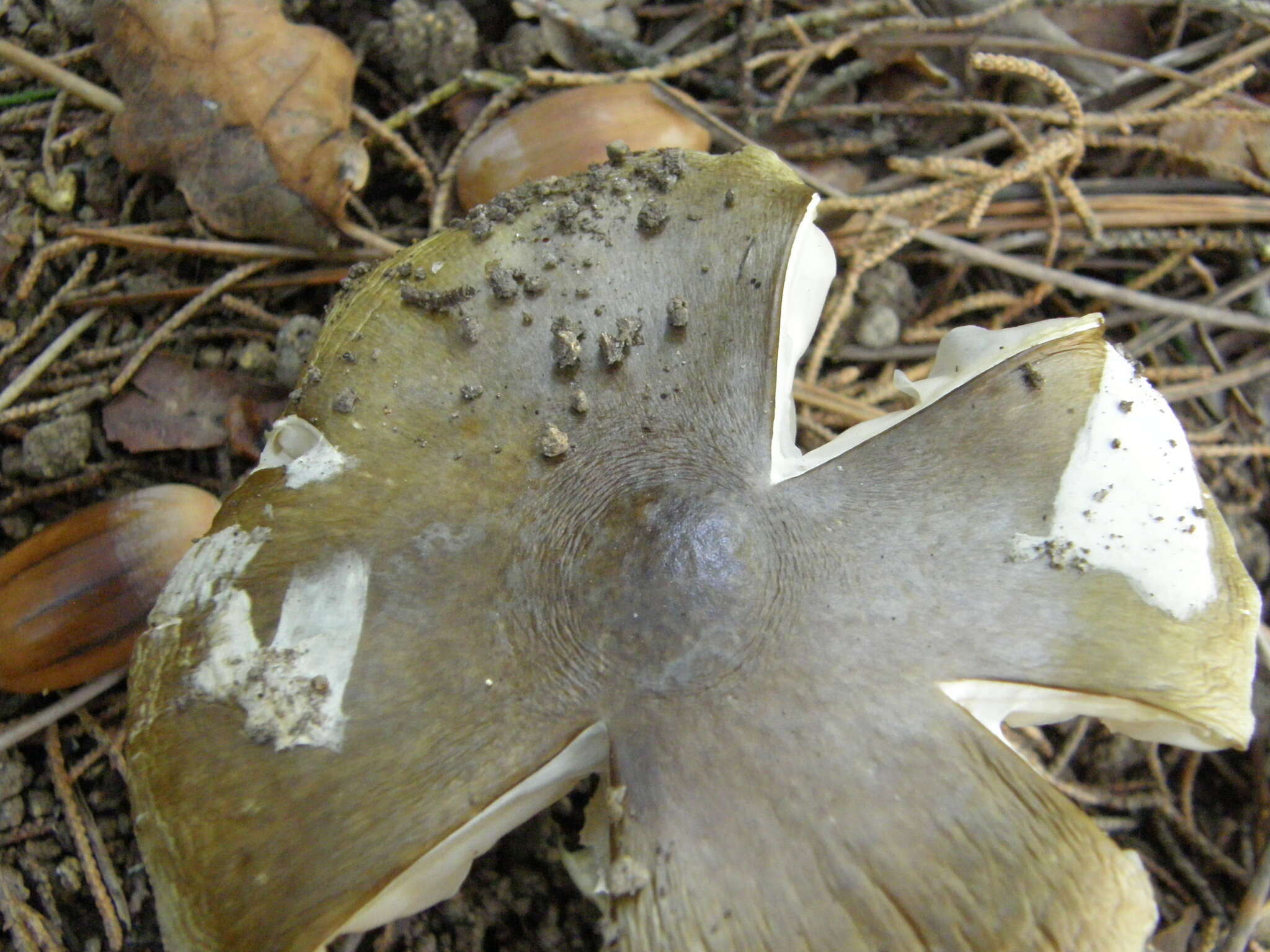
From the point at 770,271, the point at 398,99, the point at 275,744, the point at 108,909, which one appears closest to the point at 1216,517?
the point at 770,271

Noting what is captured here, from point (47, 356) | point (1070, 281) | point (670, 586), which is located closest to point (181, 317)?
point (47, 356)

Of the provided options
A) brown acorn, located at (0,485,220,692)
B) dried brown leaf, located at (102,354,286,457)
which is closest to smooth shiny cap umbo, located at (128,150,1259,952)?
brown acorn, located at (0,485,220,692)

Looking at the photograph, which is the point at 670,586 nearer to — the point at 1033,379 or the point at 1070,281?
the point at 1033,379

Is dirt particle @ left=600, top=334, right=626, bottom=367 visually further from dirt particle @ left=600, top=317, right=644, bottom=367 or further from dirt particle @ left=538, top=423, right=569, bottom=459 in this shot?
dirt particle @ left=538, top=423, right=569, bottom=459

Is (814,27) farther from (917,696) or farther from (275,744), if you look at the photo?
(275,744)

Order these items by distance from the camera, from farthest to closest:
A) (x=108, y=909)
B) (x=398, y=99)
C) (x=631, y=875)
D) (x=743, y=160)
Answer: (x=398, y=99)
(x=108, y=909)
(x=743, y=160)
(x=631, y=875)

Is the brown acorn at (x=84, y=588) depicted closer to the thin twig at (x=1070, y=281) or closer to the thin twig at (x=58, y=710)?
the thin twig at (x=58, y=710)

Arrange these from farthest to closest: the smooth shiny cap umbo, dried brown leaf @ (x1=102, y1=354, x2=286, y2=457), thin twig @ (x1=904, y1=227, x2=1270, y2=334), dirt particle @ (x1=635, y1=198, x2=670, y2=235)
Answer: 1. thin twig @ (x1=904, y1=227, x2=1270, y2=334)
2. dried brown leaf @ (x1=102, y1=354, x2=286, y2=457)
3. dirt particle @ (x1=635, y1=198, x2=670, y2=235)
4. the smooth shiny cap umbo

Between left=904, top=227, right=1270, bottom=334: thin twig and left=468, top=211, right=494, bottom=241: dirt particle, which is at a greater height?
left=468, top=211, right=494, bottom=241: dirt particle
